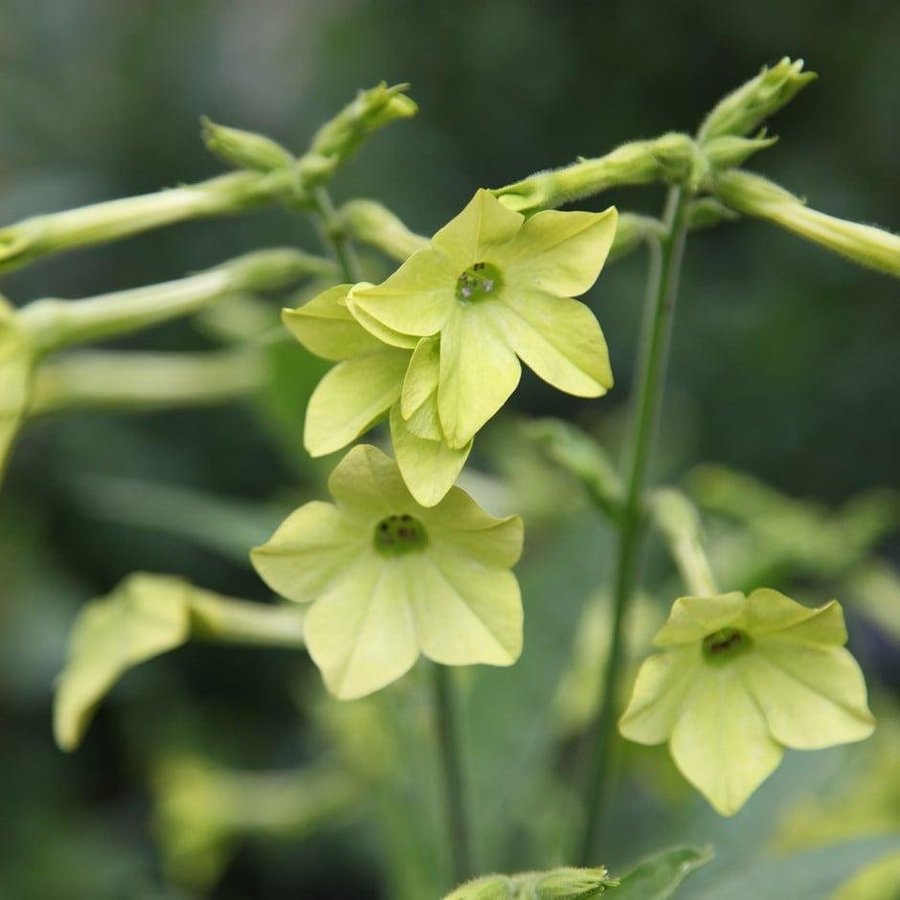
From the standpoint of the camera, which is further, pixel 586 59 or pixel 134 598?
pixel 586 59

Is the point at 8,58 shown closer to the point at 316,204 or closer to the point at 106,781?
the point at 106,781

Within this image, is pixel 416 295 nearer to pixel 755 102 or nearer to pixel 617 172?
pixel 617 172

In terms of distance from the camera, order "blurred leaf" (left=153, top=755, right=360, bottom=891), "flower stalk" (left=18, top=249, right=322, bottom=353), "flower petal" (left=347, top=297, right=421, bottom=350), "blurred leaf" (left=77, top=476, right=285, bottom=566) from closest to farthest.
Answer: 1. "flower petal" (left=347, top=297, right=421, bottom=350)
2. "flower stalk" (left=18, top=249, right=322, bottom=353)
3. "blurred leaf" (left=77, top=476, right=285, bottom=566)
4. "blurred leaf" (left=153, top=755, right=360, bottom=891)

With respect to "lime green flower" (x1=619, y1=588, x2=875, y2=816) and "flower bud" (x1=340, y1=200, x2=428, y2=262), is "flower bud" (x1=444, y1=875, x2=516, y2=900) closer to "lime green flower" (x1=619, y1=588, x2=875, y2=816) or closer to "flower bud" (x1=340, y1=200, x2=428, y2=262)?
"lime green flower" (x1=619, y1=588, x2=875, y2=816)

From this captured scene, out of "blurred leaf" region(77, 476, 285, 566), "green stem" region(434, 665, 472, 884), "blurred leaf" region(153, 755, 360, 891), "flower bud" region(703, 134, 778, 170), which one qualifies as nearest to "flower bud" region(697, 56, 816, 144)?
"flower bud" region(703, 134, 778, 170)

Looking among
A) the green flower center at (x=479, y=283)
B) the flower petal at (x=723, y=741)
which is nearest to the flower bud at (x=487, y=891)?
the flower petal at (x=723, y=741)

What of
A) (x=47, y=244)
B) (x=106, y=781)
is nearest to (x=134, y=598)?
(x=47, y=244)

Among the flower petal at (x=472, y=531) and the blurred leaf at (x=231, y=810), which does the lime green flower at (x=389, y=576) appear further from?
the blurred leaf at (x=231, y=810)
